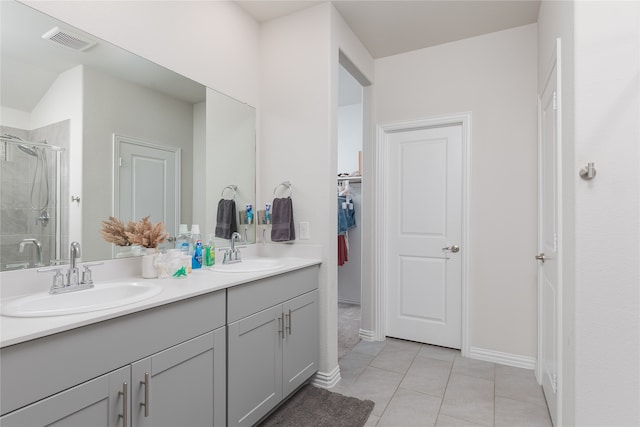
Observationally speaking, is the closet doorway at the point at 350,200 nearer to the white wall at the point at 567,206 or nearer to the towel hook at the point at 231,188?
the towel hook at the point at 231,188

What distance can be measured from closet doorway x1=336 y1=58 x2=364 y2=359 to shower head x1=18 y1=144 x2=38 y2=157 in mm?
3182

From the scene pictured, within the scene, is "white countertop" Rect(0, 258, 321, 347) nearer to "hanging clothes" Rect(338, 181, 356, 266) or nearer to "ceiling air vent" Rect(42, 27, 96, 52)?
"ceiling air vent" Rect(42, 27, 96, 52)

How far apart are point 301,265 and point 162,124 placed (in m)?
1.20

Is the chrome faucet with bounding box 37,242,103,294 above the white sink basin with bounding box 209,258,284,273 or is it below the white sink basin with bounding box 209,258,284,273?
above

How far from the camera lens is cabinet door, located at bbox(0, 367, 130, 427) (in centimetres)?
95

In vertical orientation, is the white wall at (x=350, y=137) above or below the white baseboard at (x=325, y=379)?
above

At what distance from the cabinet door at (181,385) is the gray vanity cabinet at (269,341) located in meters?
0.10

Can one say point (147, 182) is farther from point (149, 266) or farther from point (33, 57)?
point (33, 57)

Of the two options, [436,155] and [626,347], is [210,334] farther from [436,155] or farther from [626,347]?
[436,155]

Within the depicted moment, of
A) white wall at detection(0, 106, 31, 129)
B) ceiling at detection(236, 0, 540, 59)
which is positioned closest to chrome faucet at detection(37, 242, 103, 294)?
white wall at detection(0, 106, 31, 129)

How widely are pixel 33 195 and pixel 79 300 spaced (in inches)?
19.2

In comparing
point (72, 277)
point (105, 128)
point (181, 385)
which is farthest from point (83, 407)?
point (105, 128)

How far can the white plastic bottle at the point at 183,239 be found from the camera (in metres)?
1.98

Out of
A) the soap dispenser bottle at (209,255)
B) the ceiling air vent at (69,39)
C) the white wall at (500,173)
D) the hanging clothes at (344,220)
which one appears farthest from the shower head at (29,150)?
the hanging clothes at (344,220)
